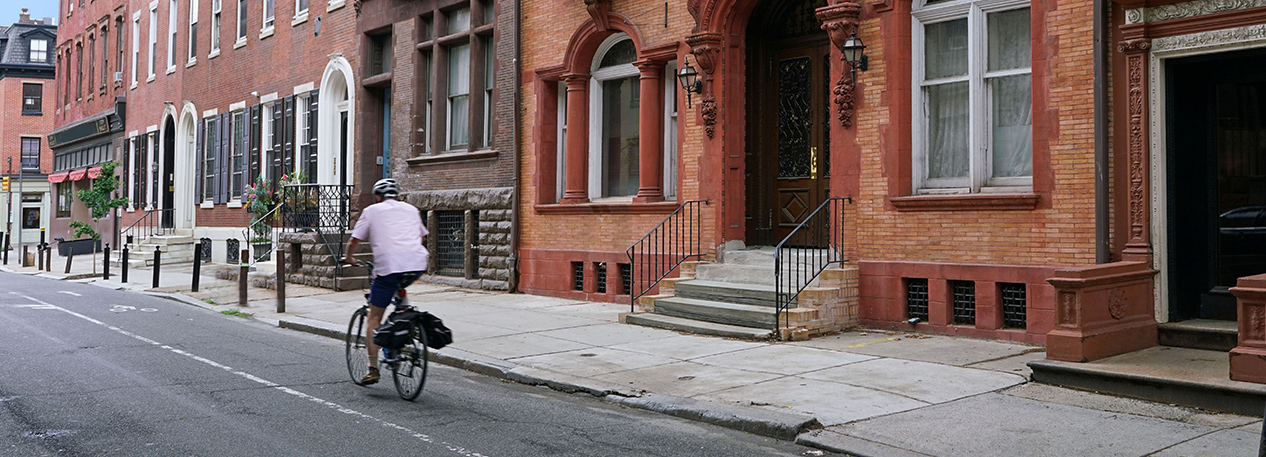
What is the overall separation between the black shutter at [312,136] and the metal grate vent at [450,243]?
550 centimetres

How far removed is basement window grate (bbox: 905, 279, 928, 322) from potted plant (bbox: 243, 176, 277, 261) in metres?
16.5

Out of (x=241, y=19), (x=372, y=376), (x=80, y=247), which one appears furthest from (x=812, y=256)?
(x=80, y=247)

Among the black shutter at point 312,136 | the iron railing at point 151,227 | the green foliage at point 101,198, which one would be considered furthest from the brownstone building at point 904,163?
the green foliage at point 101,198

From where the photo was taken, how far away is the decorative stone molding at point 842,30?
12.1 meters

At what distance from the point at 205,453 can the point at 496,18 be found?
43.6ft

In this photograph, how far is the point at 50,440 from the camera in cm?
643

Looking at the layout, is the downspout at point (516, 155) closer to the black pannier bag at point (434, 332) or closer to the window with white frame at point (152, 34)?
the black pannier bag at point (434, 332)

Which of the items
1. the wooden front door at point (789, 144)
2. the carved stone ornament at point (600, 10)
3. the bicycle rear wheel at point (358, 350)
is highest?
the carved stone ornament at point (600, 10)

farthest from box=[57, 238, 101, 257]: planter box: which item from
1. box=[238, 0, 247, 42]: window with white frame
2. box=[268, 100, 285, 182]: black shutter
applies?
box=[268, 100, 285, 182]: black shutter

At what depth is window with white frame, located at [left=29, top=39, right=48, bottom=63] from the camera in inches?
2222

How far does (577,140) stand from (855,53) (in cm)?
617

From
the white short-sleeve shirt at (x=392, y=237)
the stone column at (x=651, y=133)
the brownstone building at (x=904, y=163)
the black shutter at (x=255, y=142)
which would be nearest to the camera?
the white short-sleeve shirt at (x=392, y=237)

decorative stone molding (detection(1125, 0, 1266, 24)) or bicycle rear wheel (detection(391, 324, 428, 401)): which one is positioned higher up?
decorative stone molding (detection(1125, 0, 1266, 24))

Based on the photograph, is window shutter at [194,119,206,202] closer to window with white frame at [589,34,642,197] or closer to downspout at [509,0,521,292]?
downspout at [509,0,521,292]
